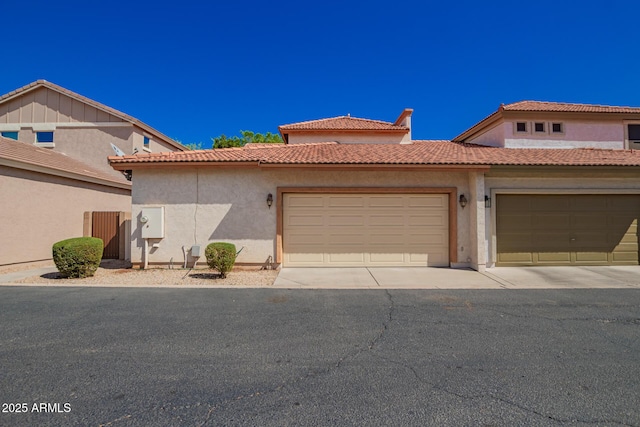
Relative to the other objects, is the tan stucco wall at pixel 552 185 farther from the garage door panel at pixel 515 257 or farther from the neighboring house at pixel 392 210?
the garage door panel at pixel 515 257

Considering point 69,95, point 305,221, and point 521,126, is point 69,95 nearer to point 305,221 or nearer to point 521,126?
point 305,221

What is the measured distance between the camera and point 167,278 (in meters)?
8.73

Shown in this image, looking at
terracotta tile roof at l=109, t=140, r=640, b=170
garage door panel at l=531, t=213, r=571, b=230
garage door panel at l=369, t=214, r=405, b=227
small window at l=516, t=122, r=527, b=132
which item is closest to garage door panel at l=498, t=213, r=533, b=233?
garage door panel at l=531, t=213, r=571, b=230

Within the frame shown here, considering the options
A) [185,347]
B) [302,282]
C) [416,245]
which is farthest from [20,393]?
Answer: [416,245]

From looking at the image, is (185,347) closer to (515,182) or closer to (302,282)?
(302,282)

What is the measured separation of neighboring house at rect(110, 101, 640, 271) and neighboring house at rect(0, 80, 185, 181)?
1117 centimetres

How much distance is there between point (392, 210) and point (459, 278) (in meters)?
2.96

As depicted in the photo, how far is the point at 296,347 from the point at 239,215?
653 cm

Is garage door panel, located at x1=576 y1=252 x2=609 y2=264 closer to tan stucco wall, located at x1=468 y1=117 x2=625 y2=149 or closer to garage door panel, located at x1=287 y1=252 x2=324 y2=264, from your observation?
tan stucco wall, located at x1=468 y1=117 x2=625 y2=149

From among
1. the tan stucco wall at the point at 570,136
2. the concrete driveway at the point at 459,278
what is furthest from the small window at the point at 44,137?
the tan stucco wall at the point at 570,136

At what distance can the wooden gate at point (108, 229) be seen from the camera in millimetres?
12414

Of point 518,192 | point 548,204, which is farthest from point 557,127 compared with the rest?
point 518,192

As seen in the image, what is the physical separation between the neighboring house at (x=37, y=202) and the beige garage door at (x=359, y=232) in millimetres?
6203

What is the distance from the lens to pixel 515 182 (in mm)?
10383
